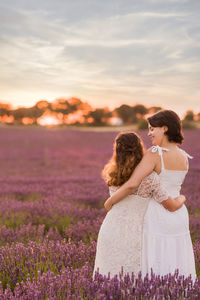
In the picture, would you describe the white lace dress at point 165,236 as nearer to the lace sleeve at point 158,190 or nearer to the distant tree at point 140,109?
the lace sleeve at point 158,190

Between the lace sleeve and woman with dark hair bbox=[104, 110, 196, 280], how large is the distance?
0.23 ft

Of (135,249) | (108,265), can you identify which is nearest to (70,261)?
(108,265)

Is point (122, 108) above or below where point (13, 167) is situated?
above

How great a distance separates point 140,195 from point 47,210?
2951mm

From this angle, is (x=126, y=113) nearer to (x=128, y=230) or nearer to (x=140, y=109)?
(x=140, y=109)

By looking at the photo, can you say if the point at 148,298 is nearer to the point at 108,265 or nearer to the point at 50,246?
the point at 108,265

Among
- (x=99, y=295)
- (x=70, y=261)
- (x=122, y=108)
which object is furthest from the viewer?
(x=122, y=108)

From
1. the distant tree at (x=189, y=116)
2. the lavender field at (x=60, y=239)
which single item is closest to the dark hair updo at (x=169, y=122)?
the lavender field at (x=60, y=239)

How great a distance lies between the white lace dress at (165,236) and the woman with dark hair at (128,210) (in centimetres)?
5

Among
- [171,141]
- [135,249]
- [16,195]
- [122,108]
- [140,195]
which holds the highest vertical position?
[122,108]

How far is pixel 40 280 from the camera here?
2152 millimetres

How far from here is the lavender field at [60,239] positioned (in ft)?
6.61

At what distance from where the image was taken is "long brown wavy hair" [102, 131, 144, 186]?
2.40 meters

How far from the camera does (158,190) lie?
238cm
